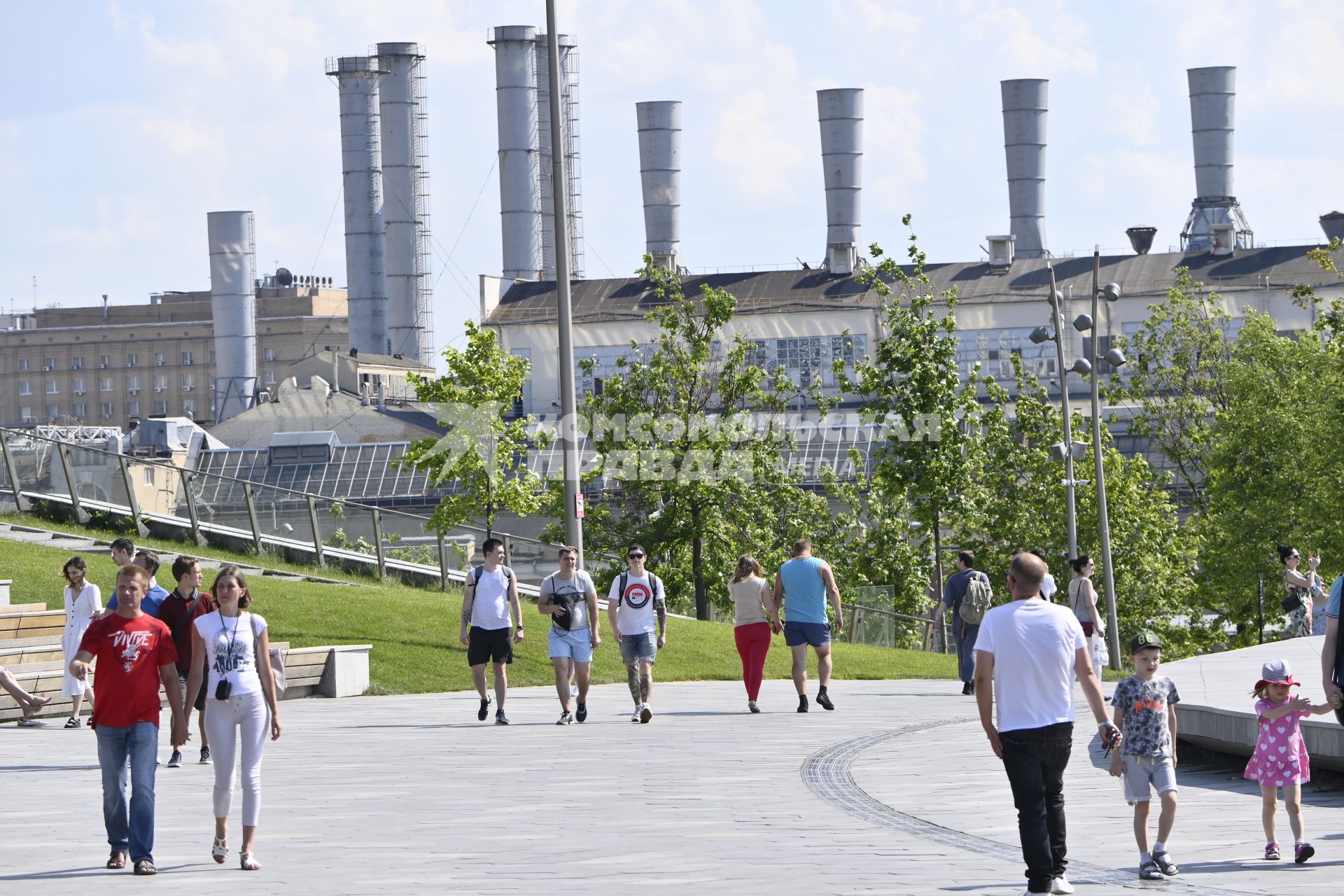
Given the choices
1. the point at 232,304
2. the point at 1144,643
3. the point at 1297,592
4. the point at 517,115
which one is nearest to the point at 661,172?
the point at 517,115

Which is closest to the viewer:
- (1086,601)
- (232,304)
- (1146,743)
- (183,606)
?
(1146,743)

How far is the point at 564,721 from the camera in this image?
16.9 meters

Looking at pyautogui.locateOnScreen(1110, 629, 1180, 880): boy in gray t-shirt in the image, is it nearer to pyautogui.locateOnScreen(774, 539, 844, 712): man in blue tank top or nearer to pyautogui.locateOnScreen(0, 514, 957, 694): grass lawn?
pyautogui.locateOnScreen(774, 539, 844, 712): man in blue tank top

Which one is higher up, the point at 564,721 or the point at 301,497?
the point at 301,497

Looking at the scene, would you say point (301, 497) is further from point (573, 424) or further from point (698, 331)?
point (698, 331)

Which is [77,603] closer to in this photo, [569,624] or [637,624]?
[569,624]

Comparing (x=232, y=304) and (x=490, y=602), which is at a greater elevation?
(x=232, y=304)

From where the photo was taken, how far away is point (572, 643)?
16812mm

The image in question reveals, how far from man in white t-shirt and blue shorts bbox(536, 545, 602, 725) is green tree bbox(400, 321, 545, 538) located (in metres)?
18.1

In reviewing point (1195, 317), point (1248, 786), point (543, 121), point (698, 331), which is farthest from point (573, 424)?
point (543, 121)

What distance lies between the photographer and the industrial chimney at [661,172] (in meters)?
89.9

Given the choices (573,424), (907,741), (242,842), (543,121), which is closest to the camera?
(242,842)

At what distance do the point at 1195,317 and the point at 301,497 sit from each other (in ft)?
137

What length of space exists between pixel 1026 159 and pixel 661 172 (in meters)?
18.1
